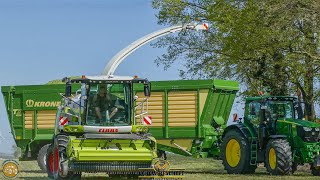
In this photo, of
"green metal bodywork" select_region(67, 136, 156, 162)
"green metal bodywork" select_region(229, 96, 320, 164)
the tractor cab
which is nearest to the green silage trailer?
"green metal bodywork" select_region(229, 96, 320, 164)

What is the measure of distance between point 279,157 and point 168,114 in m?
5.34

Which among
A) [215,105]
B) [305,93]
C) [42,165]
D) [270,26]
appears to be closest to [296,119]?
[215,105]

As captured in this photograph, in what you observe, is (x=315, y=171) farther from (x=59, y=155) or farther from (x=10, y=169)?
(x=10, y=169)

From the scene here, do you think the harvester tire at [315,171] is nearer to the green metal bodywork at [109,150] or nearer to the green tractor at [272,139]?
the green tractor at [272,139]

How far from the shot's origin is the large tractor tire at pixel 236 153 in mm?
25266

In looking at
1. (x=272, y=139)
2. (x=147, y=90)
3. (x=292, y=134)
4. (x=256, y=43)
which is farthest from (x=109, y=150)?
(x=256, y=43)

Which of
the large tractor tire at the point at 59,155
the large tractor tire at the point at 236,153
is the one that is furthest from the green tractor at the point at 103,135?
the large tractor tire at the point at 236,153

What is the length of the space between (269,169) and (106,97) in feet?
20.6

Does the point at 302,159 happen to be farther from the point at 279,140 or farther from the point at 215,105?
the point at 215,105

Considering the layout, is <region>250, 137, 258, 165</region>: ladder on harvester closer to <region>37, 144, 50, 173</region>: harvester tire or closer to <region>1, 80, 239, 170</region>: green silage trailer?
<region>1, 80, 239, 170</region>: green silage trailer

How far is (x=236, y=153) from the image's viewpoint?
84.9ft

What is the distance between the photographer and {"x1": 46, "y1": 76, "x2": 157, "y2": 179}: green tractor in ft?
63.5

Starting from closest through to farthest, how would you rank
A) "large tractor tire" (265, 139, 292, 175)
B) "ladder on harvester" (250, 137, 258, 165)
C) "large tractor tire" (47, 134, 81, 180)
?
"large tractor tire" (47, 134, 81, 180) → "large tractor tire" (265, 139, 292, 175) → "ladder on harvester" (250, 137, 258, 165)

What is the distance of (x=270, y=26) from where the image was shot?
3066 cm
